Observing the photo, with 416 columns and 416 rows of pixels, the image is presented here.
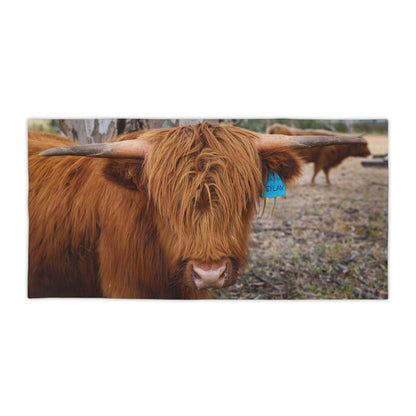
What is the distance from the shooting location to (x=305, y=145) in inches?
96.0

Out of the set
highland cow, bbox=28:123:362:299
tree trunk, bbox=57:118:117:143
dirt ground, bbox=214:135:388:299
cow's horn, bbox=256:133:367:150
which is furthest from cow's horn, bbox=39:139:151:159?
dirt ground, bbox=214:135:388:299

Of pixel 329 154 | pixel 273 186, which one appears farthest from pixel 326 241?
pixel 273 186

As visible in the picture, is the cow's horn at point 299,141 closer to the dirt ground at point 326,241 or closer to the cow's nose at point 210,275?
the cow's nose at point 210,275

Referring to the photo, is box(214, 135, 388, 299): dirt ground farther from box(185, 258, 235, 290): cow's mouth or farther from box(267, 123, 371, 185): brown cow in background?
box(185, 258, 235, 290): cow's mouth

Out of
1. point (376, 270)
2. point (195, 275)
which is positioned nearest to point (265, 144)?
point (195, 275)

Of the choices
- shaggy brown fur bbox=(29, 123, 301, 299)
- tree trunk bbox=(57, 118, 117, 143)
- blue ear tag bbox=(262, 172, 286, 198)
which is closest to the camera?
shaggy brown fur bbox=(29, 123, 301, 299)

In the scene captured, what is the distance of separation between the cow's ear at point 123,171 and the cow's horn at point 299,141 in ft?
2.41

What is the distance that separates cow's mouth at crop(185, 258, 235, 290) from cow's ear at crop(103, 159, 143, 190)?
2.00 ft

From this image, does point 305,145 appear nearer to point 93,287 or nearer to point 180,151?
point 180,151

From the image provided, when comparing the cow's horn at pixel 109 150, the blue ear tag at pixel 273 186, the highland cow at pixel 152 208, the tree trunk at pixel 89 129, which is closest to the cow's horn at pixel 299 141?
the highland cow at pixel 152 208

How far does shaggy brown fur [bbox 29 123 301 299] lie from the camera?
2293 mm

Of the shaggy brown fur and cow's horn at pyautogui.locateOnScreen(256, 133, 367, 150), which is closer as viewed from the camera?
the shaggy brown fur

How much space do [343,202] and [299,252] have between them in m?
0.59

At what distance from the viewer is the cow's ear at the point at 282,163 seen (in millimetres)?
2502
